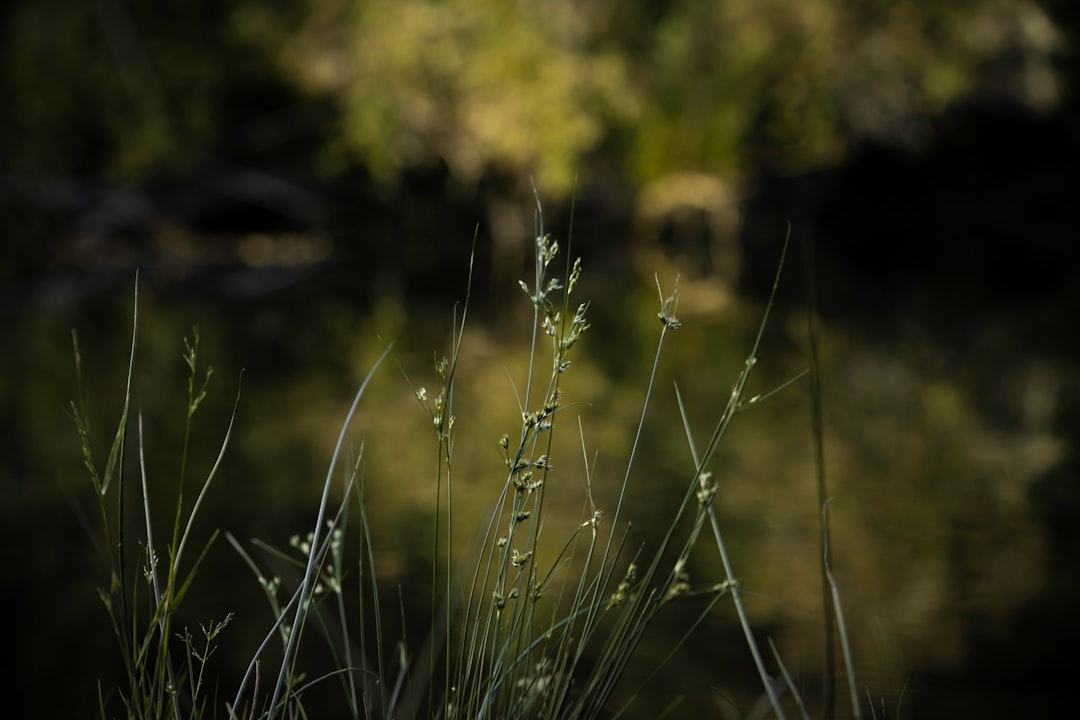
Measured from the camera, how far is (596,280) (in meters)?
14.7

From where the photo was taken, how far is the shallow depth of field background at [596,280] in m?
3.75

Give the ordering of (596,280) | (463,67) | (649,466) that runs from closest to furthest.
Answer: (649,466)
(596,280)
(463,67)

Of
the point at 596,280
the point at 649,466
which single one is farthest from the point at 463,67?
the point at 649,466

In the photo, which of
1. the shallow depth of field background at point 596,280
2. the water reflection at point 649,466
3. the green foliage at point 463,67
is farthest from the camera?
the green foliage at point 463,67

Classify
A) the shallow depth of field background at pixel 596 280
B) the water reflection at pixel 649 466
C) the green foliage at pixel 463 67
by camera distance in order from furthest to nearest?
the green foliage at pixel 463 67, the shallow depth of field background at pixel 596 280, the water reflection at pixel 649 466

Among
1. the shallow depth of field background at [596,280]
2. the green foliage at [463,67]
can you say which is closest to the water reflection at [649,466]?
the shallow depth of field background at [596,280]

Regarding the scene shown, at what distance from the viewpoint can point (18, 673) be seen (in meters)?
3.16

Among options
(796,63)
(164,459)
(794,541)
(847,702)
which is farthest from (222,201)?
(847,702)

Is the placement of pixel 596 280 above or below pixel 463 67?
below

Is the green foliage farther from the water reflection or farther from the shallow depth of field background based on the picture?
the water reflection

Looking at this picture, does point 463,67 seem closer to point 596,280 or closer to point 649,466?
point 596,280

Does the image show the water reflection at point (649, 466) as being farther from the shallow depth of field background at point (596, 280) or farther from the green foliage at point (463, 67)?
the green foliage at point (463, 67)

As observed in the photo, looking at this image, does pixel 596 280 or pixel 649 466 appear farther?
pixel 596 280

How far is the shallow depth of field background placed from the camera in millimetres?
3748
